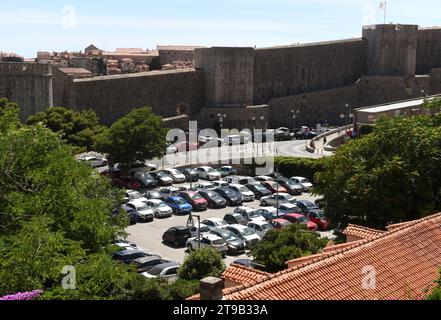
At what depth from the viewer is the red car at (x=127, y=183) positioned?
1249 inches

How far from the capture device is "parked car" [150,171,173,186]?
32.6 metres

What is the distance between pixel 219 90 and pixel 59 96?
574 inches

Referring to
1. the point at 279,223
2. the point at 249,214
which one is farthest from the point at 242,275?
the point at 249,214

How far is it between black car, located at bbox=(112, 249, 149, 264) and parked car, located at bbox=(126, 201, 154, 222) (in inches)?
240

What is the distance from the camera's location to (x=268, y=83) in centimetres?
5678

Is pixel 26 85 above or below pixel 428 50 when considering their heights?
below

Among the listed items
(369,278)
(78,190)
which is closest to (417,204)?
(369,278)

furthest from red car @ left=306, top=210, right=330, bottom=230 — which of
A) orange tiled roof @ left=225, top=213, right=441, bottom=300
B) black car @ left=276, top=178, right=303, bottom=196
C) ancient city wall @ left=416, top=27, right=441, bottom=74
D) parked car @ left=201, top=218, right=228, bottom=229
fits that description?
ancient city wall @ left=416, top=27, right=441, bottom=74

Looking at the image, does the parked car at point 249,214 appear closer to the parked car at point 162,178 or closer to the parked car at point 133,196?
the parked car at point 133,196

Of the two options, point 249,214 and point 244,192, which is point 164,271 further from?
point 244,192

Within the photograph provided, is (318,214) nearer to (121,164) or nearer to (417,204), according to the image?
(417,204)

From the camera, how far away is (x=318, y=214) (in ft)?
84.2

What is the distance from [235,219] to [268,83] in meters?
32.5

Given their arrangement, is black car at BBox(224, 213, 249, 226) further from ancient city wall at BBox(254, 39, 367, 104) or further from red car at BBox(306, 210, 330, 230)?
ancient city wall at BBox(254, 39, 367, 104)
